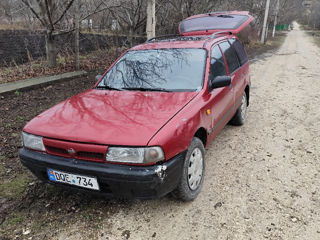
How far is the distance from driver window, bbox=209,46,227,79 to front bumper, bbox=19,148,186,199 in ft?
4.49

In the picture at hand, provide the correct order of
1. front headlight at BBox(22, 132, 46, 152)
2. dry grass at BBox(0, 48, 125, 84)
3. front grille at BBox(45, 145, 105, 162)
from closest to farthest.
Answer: front grille at BBox(45, 145, 105, 162), front headlight at BBox(22, 132, 46, 152), dry grass at BBox(0, 48, 125, 84)

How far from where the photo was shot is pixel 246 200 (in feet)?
8.98

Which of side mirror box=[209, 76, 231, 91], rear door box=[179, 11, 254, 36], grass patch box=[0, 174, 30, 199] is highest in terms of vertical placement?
rear door box=[179, 11, 254, 36]

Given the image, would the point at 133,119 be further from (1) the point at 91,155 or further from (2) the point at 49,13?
(2) the point at 49,13

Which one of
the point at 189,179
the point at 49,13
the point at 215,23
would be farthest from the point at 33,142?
the point at 49,13

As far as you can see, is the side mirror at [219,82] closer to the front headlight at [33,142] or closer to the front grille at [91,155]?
the front grille at [91,155]

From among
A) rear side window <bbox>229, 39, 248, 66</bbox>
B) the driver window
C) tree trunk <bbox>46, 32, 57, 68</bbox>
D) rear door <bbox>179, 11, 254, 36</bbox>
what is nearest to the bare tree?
tree trunk <bbox>46, 32, 57, 68</bbox>

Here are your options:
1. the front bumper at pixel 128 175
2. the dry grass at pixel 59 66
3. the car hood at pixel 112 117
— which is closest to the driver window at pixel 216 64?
the car hood at pixel 112 117

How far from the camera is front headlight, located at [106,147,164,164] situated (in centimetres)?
210

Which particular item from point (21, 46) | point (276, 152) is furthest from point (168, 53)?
point (21, 46)

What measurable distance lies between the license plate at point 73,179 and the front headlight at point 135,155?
11.3 inches

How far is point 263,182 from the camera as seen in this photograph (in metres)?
3.05

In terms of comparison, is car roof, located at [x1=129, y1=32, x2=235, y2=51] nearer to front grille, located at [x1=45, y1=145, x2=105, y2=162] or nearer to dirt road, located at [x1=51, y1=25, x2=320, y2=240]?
dirt road, located at [x1=51, y1=25, x2=320, y2=240]

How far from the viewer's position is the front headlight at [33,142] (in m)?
2.43
